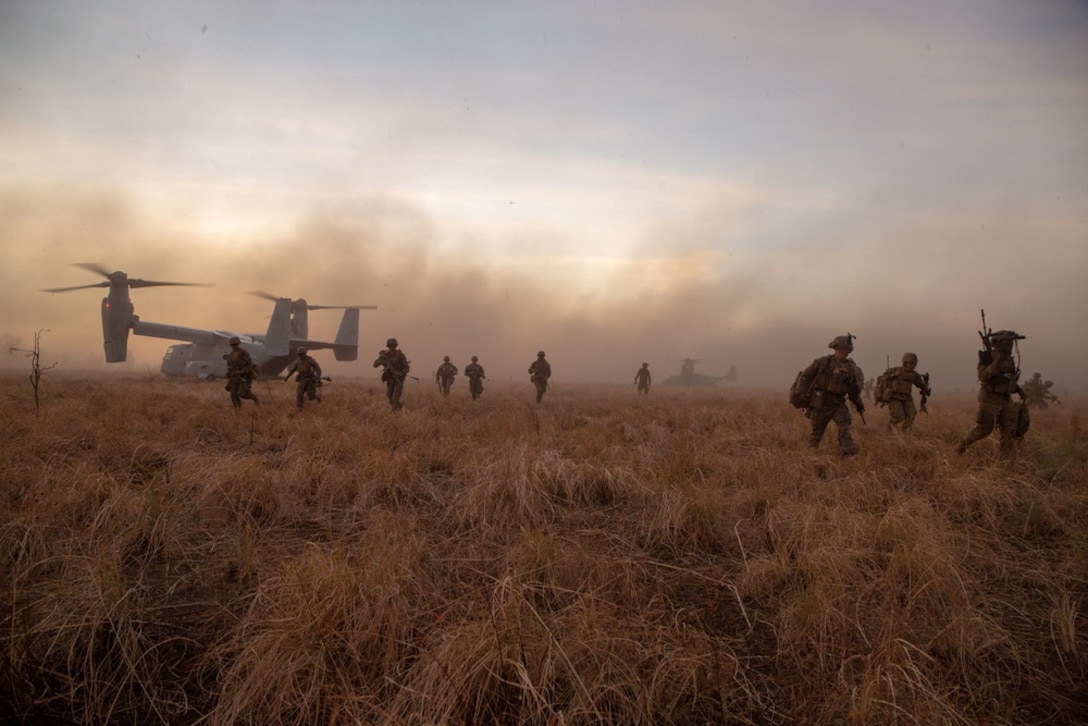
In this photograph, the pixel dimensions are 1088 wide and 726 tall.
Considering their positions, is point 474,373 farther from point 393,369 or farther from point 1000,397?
point 1000,397

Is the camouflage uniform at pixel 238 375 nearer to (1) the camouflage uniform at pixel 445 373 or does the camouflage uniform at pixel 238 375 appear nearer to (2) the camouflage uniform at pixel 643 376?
(1) the camouflage uniform at pixel 445 373

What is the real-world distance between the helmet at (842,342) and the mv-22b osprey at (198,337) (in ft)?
68.8

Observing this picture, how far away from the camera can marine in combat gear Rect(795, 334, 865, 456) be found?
7.80 m

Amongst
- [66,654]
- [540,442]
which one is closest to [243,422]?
[540,442]

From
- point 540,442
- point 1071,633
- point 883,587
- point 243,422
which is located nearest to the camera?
point 1071,633

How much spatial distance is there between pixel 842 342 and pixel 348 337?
28309 mm

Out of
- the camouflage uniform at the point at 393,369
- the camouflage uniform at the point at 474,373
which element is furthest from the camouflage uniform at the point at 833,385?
the camouflage uniform at the point at 474,373

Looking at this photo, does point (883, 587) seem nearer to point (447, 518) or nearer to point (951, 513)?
point (951, 513)

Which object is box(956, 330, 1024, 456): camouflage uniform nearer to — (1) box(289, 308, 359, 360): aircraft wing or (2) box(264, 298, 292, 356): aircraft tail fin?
(2) box(264, 298, 292, 356): aircraft tail fin

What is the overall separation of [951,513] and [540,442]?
502cm

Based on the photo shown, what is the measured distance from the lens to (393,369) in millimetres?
13711

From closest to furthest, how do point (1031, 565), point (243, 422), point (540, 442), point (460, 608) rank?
1. point (460, 608)
2. point (1031, 565)
3. point (540, 442)
4. point (243, 422)

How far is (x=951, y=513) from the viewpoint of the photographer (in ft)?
16.6

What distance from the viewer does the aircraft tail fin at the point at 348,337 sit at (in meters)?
30.8
